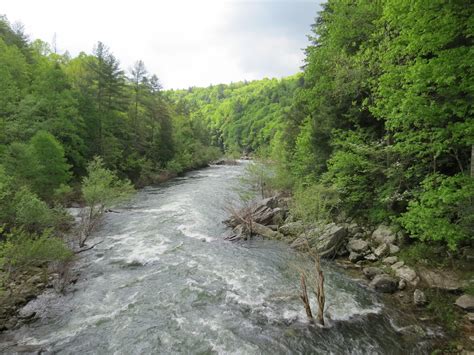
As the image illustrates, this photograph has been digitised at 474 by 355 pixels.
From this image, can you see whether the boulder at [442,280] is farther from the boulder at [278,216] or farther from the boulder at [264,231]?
the boulder at [278,216]

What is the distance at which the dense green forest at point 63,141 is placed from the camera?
48.6ft

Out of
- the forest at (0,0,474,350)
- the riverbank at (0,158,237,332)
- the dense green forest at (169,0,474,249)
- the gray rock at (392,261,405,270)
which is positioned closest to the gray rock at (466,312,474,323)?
the forest at (0,0,474,350)

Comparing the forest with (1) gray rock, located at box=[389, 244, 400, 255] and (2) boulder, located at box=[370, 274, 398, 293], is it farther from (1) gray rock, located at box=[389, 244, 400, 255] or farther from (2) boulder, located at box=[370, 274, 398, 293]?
(2) boulder, located at box=[370, 274, 398, 293]

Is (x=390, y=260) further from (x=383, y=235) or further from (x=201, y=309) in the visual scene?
(x=201, y=309)

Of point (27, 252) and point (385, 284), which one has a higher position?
point (27, 252)

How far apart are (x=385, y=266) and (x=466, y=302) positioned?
3617 mm

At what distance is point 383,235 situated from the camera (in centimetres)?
1505

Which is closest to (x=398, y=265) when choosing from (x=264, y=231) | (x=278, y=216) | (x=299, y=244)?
(x=299, y=244)

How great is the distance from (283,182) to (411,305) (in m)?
17.8

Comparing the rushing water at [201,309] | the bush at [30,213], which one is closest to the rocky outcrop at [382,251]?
the rushing water at [201,309]

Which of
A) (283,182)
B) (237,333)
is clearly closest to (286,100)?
(283,182)

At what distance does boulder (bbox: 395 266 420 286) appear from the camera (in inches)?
456

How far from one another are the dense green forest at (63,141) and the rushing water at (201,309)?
116 inches

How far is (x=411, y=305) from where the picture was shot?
10.7 m
